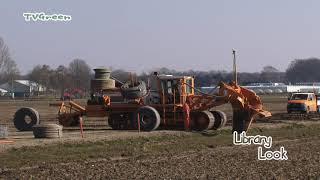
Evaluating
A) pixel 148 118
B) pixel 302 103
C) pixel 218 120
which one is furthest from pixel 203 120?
pixel 302 103

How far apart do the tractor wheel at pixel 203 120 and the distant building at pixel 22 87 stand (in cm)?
15078

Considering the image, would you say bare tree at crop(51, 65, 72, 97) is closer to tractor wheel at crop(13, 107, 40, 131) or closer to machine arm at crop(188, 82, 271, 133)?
tractor wheel at crop(13, 107, 40, 131)

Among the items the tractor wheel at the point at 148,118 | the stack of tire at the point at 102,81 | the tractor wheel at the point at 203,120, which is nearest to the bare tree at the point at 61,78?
the stack of tire at the point at 102,81

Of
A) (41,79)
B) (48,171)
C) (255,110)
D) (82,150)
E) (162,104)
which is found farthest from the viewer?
(41,79)

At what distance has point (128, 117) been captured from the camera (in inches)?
1297

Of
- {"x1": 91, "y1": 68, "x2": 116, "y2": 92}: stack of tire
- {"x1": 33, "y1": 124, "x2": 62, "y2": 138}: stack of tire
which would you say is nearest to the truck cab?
{"x1": 91, "y1": 68, "x2": 116, "y2": 92}: stack of tire

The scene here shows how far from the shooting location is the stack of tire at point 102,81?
109 ft

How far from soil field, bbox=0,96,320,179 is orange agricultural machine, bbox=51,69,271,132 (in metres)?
1.36

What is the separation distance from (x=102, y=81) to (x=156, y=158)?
1331 centimetres

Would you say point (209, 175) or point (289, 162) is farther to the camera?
point (289, 162)

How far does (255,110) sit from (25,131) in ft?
38.4

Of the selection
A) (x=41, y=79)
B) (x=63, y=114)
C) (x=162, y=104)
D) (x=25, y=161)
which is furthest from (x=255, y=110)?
(x=41, y=79)

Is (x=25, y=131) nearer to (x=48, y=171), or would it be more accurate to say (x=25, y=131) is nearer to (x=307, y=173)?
(x=48, y=171)

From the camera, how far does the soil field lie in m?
15.9
